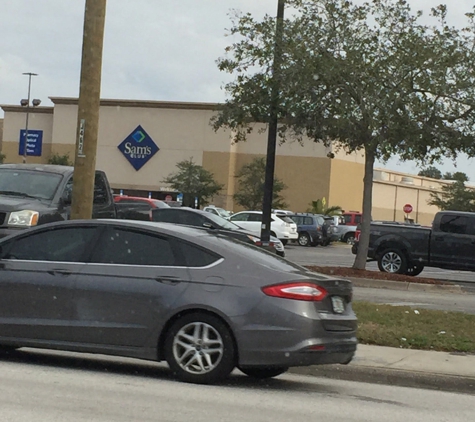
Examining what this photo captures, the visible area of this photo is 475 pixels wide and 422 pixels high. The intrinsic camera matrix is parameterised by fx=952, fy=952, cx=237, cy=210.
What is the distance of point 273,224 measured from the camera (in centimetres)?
4400

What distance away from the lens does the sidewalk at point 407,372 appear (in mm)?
9797

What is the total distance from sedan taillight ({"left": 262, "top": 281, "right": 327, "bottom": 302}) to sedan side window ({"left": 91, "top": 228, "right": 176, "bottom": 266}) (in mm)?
1003

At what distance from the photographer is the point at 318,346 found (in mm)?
8477

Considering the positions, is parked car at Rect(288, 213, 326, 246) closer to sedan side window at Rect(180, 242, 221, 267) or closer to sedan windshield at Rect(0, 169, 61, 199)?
sedan windshield at Rect(0, 169, 61, 199)

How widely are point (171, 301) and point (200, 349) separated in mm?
508

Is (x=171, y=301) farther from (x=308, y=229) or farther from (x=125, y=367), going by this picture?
(x=308, y=229)

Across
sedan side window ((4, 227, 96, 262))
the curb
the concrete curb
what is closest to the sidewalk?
the concrete curb

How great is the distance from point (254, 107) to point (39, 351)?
13231 mm

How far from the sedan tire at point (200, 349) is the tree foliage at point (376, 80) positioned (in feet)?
42.2

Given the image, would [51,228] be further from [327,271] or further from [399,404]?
[327,271]

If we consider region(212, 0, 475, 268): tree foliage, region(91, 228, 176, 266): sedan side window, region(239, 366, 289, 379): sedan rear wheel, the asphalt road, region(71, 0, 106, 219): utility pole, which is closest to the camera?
the asphalt road

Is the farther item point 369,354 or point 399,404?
point 369,354

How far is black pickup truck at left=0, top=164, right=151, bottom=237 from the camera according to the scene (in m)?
13.7

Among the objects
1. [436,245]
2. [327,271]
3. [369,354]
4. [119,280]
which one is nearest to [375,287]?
[327,271]
